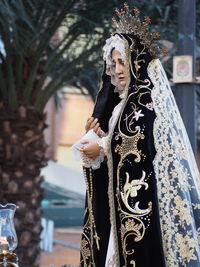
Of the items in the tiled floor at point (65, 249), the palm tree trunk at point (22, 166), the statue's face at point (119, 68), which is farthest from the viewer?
the tiled floor at point (65, 249)

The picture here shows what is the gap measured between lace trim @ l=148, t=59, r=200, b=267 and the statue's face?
0.65 ft

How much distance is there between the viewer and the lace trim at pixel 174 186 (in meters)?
5.18

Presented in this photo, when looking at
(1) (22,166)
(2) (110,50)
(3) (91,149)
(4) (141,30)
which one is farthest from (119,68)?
(1) (22,166)

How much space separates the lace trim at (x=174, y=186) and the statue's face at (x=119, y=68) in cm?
20

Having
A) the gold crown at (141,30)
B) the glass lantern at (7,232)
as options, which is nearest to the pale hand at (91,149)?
the glass lantern at (7,232)

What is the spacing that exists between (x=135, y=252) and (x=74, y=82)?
561 centimetres

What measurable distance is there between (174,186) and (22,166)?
4.16 m

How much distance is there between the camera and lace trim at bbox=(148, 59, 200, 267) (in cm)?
518

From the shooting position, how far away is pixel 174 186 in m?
5.23

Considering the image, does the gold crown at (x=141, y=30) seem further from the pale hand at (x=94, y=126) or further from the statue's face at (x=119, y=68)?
the pale hand at (x=94, y=126)

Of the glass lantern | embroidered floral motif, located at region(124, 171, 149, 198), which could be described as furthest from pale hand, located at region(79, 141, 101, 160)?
the glass lantern

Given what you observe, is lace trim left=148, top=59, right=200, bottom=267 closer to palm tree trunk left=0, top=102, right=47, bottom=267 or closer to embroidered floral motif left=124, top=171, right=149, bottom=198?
embroidered floral motif left=124, top=171, right=149, bottom=198

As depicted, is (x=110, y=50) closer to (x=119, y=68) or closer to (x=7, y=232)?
(x=119, y=68)

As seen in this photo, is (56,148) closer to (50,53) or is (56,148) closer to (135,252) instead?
(50,53)
